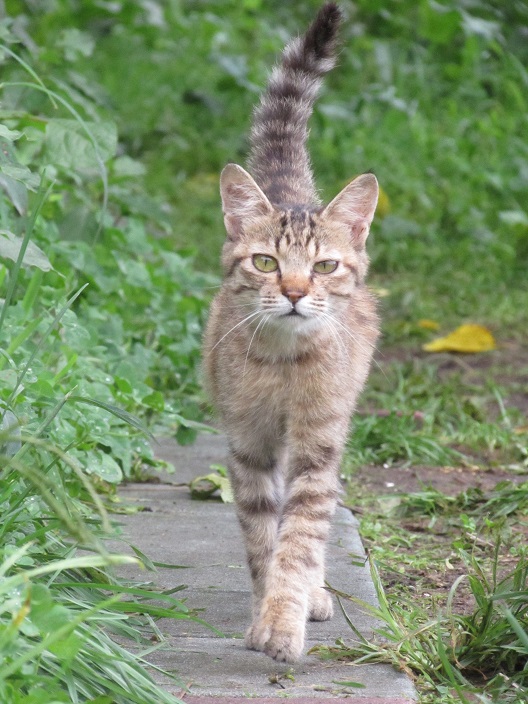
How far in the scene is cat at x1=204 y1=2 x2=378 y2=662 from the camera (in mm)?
3664

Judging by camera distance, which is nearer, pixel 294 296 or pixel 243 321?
pixel 294 296

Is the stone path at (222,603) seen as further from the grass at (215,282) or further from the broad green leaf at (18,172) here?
the broad green leaf at (18,172)

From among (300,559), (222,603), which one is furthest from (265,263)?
(222,603)

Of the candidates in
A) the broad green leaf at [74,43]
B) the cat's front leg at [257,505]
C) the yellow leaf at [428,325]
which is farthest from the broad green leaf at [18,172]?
the yellow leaf at [428,325]

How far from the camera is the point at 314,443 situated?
12.5 ft

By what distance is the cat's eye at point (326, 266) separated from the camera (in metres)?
3.92

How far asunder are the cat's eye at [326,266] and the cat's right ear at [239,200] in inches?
11.0

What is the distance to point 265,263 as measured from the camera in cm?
391

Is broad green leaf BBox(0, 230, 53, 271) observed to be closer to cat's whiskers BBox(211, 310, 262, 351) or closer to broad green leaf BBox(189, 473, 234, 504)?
cat's whiskers BBox(211, 310, 262, 351)

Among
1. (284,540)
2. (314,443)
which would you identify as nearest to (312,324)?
(314,443)

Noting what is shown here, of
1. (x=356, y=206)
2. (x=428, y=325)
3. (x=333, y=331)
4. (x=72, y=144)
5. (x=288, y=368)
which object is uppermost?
(x=356, y=206)

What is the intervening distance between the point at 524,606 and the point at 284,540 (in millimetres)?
779

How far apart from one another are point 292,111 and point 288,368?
54.5 inches

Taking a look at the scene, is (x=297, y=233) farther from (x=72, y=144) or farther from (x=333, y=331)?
(x=72, y=144)
